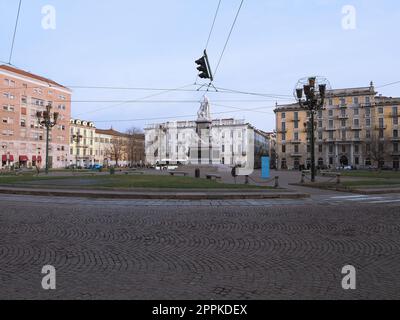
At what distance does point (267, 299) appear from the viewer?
3.85 meters

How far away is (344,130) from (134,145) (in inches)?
2524

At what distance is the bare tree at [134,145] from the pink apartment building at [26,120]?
25128mm

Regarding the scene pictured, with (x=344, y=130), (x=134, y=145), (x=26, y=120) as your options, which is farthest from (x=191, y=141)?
(x=344, y=130)

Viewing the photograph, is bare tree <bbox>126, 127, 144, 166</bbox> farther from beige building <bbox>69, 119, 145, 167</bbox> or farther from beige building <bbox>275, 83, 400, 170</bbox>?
beige building <bbox>275, 83, 400, 170</bbox>

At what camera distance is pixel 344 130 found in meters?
88.8

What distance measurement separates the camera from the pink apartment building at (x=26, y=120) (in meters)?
64.6

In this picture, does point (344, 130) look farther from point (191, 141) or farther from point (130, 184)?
point (130, 184)

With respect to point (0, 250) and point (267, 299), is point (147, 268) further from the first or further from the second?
point (0, 250)

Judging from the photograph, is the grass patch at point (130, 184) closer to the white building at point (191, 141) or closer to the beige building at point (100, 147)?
the white building at point (191, 141)

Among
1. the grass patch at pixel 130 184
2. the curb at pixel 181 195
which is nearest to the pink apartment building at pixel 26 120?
the grass patch at pixel 130 184

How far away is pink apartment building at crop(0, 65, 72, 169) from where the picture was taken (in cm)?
6456
